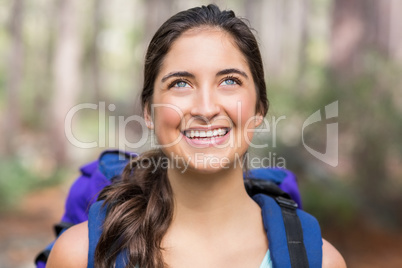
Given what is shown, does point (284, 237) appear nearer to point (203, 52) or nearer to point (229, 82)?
point (229, 82)

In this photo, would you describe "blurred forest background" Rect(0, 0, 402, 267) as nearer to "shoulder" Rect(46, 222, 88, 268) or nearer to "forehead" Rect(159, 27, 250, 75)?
"forehead" Rect(159, 27, 250, 75)

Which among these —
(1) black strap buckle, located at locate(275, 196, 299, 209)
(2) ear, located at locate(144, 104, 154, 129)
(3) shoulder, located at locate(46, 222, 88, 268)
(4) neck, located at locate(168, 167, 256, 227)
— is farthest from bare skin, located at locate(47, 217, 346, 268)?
(2) ear, located at locate(144, 104, 154, 129)

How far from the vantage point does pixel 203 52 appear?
2062 millimetres

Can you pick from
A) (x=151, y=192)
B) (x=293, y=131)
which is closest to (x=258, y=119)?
(x=151, y=192)

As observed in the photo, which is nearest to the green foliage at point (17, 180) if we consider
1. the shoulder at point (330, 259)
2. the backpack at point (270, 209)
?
the backpack at point (270, 209)

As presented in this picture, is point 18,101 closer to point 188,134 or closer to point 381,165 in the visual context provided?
point 381,165

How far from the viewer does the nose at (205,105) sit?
1996 millimetres

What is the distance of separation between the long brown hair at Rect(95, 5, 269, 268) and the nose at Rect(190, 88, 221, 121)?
0.86ft

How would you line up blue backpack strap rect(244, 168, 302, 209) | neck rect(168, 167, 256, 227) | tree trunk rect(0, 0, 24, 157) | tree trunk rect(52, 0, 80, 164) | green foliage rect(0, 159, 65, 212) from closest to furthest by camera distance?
neck rect(168, 167, 256, 227), blue backpack strap rect(244, 168, 302, 209), green foliage rect(0, 159, 65, 212), tree trunk rect(52, 0, 80, 164), tree trunk rect(0, 0, 24, 157)

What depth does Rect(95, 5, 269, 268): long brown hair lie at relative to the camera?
201cm

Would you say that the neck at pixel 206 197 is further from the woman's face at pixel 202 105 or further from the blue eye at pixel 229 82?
the blue eye at pixel 229 82

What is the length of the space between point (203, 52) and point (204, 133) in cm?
32

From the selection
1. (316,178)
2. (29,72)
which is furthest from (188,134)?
(29,72)

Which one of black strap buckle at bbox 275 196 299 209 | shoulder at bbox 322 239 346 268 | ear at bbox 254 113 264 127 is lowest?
shoulder at bbox 322 239 346 268
